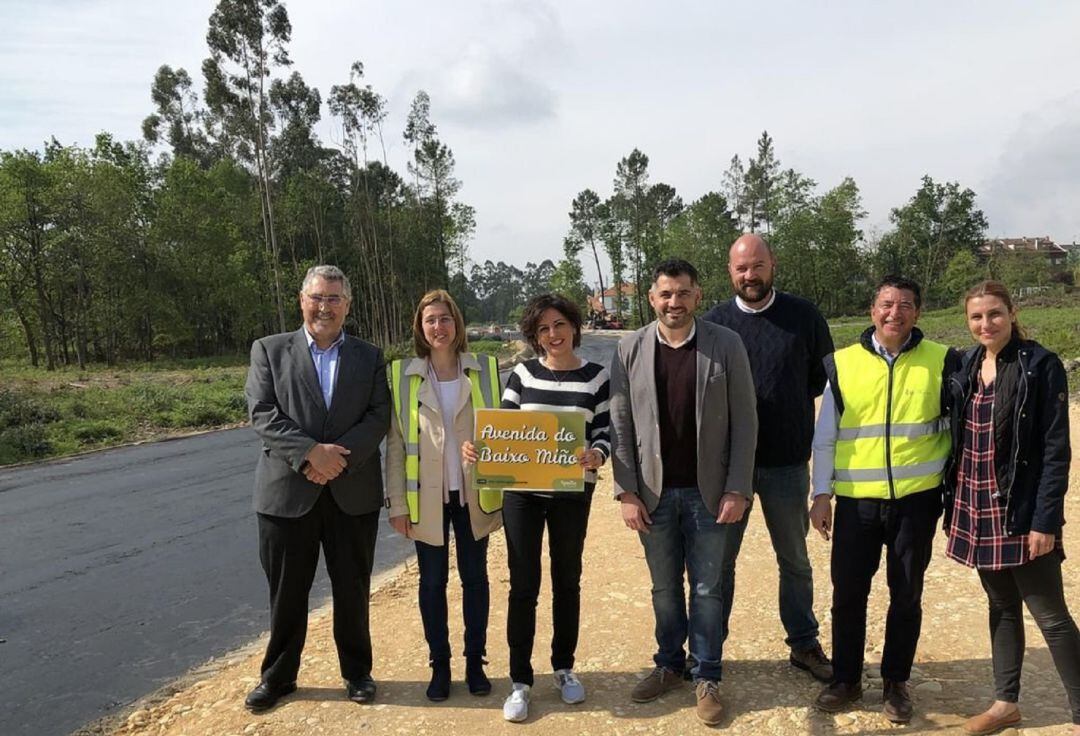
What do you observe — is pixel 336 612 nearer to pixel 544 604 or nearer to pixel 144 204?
pixel 544 604

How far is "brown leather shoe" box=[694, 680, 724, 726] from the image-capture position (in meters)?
3.55

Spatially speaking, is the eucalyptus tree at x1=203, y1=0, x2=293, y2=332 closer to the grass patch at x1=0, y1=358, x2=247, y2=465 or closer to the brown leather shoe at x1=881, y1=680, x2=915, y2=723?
the grass patch at x1=0, y1=358, x2=247, y2=465

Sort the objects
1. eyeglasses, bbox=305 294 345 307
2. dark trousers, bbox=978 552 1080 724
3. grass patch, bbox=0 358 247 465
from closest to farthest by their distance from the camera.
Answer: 1. dark trousers, bbox=978 552 1080 724
2. eyeglasses, bbox=305 294 345 307
3. grass patch, bbox=0 358 247 465

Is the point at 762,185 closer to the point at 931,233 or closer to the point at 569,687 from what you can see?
the point at 931,233

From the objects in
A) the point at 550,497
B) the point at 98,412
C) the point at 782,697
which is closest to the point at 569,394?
the point at 550,497

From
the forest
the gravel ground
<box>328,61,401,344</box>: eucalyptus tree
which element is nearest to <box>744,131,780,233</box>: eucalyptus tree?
the forest

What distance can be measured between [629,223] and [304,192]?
3464cm

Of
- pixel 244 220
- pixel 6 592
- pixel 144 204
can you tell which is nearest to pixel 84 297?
pixel 144 204

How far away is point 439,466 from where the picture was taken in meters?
3.81

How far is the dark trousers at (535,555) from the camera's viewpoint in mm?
3682

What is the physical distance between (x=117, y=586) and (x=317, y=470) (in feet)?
17.8

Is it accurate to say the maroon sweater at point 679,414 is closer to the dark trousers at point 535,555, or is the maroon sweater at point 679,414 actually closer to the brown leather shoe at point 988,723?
the dark trousers at point 535,555

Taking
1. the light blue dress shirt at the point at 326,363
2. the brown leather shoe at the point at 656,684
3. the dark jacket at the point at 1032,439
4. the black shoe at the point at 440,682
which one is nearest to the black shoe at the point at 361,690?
the black shoe at the point at 440,682

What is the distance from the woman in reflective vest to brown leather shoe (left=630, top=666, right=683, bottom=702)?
0.87 metres
